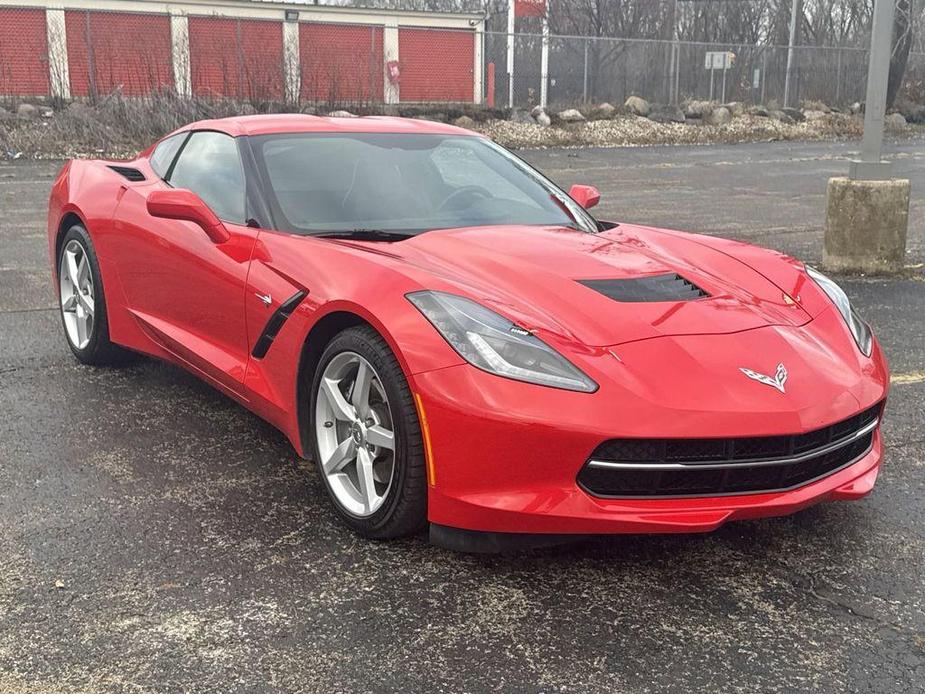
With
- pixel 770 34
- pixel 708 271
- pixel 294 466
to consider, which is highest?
pixel 770 34

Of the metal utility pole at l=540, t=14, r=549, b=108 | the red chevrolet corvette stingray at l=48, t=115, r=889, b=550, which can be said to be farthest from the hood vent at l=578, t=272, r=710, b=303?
the metal utility pole at l=540, t=14, r=549, b=108

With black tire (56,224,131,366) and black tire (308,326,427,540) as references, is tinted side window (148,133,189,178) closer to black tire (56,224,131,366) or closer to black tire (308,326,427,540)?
black tire (56,224,131,366)

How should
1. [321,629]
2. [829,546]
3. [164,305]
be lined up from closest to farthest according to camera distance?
[321,629], [829,546], [164,305]

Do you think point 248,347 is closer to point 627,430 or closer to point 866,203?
point 627,430

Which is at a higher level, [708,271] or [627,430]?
[708,271]

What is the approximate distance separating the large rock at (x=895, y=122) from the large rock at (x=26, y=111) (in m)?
25.2

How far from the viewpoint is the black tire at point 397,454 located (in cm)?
287

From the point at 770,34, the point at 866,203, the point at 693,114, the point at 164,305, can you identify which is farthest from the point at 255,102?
the point at 770,34

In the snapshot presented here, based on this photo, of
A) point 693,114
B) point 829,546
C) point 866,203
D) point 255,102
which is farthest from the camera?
point 693,114

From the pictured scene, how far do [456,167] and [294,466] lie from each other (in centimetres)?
154

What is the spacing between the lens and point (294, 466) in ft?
12.6

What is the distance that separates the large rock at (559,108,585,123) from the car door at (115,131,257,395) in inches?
888

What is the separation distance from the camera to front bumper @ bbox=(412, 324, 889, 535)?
2682mm

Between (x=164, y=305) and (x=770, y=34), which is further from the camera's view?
(x=770, y=34)
